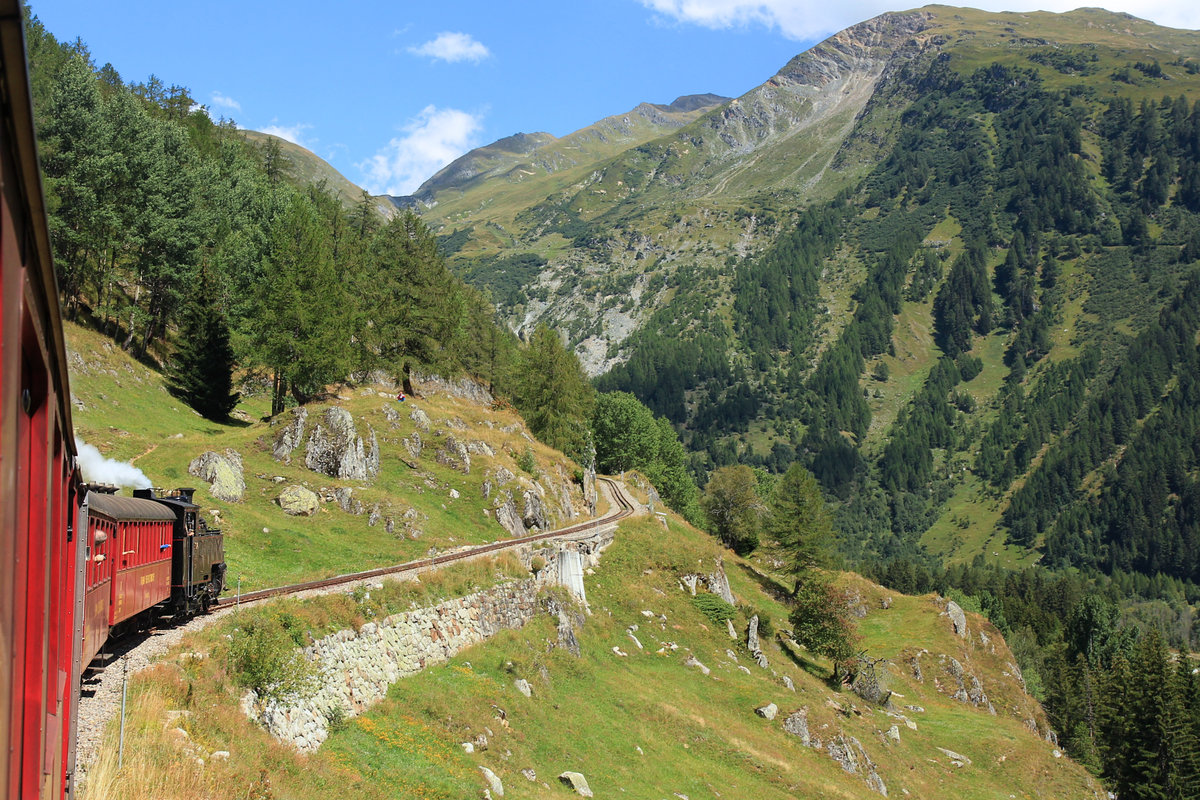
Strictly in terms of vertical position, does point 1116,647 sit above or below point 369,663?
below

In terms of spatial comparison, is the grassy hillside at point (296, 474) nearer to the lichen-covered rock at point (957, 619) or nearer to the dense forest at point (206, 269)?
the dense forest at point (206, 269)

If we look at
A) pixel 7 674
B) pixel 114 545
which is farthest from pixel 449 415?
pixel 7 674

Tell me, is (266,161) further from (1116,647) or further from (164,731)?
(1116,647)

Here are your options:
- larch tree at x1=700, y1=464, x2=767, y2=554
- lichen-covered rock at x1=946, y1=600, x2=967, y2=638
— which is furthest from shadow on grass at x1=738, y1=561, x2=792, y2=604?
lichen-covered rock at x1=946, y1=600, x2=967, y2=638

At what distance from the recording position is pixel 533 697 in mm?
32125

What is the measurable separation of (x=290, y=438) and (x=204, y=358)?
42.9 feet

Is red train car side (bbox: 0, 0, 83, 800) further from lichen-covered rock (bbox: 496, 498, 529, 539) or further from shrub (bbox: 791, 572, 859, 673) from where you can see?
shrub (bbox: 791, 572, 859, 673)

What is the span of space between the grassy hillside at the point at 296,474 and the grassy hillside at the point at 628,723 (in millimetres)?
9057

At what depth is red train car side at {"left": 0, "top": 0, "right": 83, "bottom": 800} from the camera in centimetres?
331

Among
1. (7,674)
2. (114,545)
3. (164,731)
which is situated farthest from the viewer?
(114,545)

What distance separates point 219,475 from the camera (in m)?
40.2

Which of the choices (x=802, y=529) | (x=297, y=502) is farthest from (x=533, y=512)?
(x=802, y=529)

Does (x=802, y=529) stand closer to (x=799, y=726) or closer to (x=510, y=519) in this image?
(x=510, y=519)

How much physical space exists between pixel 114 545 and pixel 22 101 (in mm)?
17852
